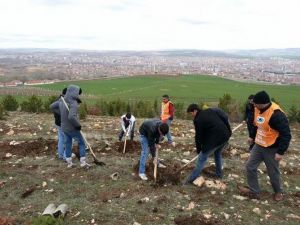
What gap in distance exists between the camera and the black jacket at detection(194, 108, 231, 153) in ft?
23.6

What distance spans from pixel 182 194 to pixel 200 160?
78 centimetres

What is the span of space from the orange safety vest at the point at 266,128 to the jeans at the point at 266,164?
19cm

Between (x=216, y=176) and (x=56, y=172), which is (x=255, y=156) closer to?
(x=216, y=176)

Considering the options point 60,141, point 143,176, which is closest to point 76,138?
point 60,141

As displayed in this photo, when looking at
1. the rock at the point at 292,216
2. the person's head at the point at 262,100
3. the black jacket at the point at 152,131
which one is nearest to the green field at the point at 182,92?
the black jacket at the point at 152,131

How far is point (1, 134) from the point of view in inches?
520

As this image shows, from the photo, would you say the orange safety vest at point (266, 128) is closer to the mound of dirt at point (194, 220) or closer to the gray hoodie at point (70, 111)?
the mound of dirt at point (194, 220)

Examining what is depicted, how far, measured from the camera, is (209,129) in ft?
23.9

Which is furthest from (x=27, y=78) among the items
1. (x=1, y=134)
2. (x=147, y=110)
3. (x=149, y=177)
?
(x=149, y=177)

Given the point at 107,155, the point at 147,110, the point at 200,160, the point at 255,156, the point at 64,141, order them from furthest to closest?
the point at 147,110, the point at 107,155, the point at 64,141, the point at 200,160, the point at 255,156

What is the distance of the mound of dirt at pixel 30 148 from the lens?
10.7 metres

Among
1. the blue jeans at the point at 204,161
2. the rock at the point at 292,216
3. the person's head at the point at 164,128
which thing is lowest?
the rock at the point at 292,216

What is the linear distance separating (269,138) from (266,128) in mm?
196

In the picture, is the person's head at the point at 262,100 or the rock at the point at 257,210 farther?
the rock at the point at 257,210
